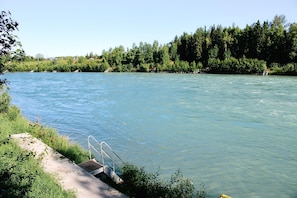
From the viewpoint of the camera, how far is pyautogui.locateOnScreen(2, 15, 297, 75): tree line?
270 feet

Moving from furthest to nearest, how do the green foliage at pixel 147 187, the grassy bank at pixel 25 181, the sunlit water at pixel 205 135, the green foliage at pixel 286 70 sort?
the green foliage at pixel 286 70, the sunlit water at pixel 205 135, the green foliage at pixel 147 187, the grassy bank at pixel 25 181

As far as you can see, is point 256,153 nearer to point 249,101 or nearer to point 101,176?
point 101,176

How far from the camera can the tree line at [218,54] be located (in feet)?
270

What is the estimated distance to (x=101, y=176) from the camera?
28.5 feet

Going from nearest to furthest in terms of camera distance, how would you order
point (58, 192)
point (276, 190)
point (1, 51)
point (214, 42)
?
point (1, 51) → point (58, 192) → point (276, 190) → point (214, 42)

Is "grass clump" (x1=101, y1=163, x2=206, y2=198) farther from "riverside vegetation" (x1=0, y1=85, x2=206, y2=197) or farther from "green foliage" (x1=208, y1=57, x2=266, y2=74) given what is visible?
"green foliage" (x1=208, y1=57, x2=266, y2=74)

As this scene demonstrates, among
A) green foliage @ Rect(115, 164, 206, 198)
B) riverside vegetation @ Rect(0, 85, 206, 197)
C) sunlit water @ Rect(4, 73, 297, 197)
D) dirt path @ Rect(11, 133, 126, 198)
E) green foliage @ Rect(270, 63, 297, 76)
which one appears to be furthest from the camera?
green foliage @ Rect(270, 63, 297, 76)

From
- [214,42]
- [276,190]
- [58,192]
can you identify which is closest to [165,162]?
[276,190]

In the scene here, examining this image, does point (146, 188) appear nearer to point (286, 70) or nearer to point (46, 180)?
point (46, 180)

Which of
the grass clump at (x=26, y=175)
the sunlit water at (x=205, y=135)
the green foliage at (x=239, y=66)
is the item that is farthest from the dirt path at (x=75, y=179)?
the green foliage at (x=239, y=66)

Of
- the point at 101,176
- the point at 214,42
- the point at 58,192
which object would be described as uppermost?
the point at 214,42

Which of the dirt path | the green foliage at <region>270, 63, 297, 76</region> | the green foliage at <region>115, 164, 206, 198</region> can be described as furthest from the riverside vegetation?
the green foliage at <region>270, 63, 297, 76</region>

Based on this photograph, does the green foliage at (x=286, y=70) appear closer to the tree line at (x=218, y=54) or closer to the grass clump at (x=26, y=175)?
the tree line at (x=218, y=54)

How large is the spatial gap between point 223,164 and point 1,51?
33.4 ft
